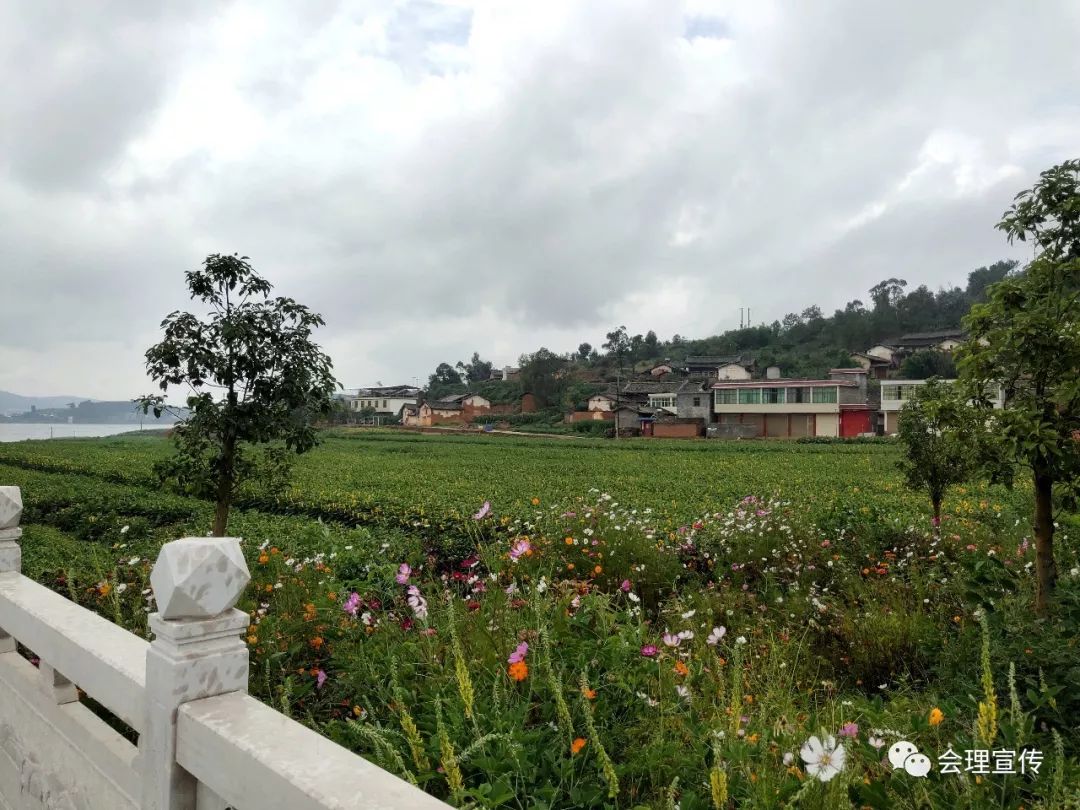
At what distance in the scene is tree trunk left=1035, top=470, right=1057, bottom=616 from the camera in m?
4.19

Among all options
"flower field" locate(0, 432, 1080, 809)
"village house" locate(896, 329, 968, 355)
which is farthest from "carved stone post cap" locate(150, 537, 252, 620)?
"village house" locate(896, 329, 968, 355)

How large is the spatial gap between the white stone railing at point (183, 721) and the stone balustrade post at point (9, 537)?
0.72 metres

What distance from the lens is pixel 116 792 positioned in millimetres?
2354

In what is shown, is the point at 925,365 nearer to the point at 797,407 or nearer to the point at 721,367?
the point at 797,407

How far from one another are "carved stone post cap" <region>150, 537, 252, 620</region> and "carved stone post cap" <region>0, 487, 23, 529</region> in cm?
262

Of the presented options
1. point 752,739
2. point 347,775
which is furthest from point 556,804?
point 347,775

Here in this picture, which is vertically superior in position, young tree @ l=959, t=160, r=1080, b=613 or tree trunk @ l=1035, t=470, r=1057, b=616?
young tree @ l=959, t=160, r=1080, b=613

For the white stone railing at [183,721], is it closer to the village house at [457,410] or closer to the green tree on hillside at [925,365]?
the green tree on hillside at [925,365]

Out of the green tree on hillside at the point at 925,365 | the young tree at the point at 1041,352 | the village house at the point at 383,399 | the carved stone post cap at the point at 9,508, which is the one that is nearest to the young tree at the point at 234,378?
the carved stone post cap at the point at 9,508

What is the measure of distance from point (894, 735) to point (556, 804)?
1.35 metres

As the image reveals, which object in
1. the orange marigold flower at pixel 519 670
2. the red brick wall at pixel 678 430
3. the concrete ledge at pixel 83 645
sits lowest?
the red brick wall at pixel 678 430

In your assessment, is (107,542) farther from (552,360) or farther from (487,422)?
(552,360)

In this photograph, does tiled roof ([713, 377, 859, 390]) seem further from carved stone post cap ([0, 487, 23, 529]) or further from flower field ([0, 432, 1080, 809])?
carved stone post cap ([0, 487, 23, 529])

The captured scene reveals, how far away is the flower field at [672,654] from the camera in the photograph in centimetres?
219
